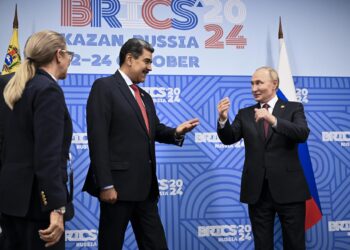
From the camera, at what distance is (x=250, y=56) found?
11.5 ft

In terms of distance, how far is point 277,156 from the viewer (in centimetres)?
247

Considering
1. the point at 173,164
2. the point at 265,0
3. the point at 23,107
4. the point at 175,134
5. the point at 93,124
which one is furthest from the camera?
the point at 265,0

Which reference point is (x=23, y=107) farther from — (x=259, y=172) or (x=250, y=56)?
(x=250, y=56)

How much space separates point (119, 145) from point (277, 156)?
1001 mm

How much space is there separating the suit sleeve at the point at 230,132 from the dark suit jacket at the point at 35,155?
1302mm

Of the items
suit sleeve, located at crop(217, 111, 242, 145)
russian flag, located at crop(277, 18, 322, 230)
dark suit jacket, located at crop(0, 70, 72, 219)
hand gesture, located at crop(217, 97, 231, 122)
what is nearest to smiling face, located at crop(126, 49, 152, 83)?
hand gesture, located at crop(217, 97, 231, 122)

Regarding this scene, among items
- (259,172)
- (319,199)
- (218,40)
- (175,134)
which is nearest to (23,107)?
(175,134)

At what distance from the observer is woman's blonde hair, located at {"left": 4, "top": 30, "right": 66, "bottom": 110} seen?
149 cm

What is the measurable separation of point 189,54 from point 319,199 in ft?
5.51

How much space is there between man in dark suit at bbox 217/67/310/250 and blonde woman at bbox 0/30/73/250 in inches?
50.5

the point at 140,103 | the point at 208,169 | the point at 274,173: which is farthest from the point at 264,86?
the point at 208,169

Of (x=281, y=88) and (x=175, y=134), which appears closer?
(x=175, y=134)

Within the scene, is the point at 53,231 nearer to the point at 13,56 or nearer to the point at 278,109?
the point at 278,109

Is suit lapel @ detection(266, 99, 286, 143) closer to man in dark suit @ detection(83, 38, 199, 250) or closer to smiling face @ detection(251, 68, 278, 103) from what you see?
smiling face @ detection(251, 68, 278, 103)
